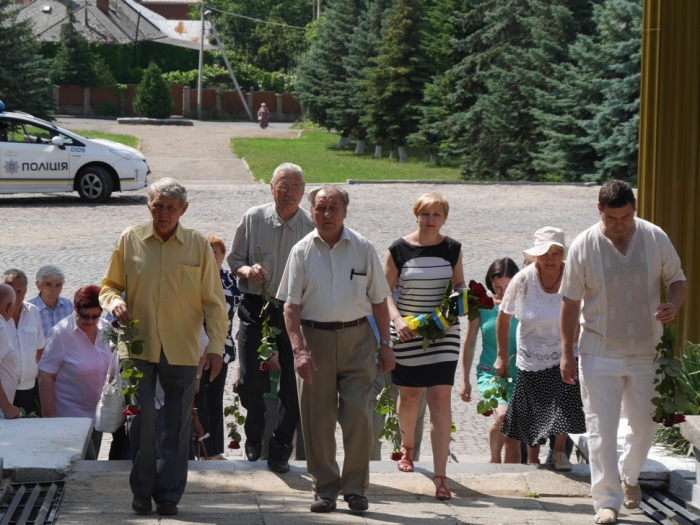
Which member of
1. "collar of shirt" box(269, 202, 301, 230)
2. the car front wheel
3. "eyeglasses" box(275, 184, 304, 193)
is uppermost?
the car front wheel

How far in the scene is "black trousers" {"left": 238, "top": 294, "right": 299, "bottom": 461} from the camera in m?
6.78

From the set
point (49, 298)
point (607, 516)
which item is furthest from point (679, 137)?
point (49, 298)

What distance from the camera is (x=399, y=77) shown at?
42719 millimetres

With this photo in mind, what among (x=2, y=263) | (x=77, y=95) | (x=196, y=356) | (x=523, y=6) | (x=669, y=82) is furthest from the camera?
(x=77, y=95)

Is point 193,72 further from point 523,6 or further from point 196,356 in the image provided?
point 196,356

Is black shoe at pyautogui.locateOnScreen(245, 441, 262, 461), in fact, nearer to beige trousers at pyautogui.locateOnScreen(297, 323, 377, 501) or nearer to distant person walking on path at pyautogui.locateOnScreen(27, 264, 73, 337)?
beige trousers at pyautogui.locateOnScreen(297, 323, 377, 501)

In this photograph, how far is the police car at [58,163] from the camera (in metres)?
23.4

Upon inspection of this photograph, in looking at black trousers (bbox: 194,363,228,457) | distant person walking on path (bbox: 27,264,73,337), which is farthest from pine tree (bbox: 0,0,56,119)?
black trousers (bbox: 194,363,228,457)

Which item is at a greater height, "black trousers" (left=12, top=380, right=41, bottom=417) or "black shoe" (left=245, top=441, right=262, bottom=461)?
"black trousers" (left=12, top=380, right=41, bottom=417)

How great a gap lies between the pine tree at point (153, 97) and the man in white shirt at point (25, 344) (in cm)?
5513

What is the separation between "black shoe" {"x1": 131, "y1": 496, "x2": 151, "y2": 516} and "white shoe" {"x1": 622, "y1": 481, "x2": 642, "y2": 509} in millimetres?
2687

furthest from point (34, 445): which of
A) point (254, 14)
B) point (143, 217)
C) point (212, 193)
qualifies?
point (254, 14)

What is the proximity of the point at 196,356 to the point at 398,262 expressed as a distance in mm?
1563

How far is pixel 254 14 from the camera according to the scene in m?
104
